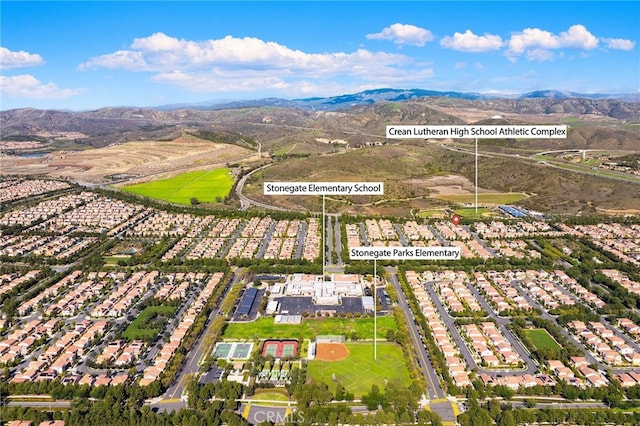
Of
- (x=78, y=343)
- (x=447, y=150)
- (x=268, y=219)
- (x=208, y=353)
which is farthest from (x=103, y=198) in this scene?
(x=447, y=150)

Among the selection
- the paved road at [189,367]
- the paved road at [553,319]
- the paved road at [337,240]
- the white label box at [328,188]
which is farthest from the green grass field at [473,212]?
the paved road at [189,367]

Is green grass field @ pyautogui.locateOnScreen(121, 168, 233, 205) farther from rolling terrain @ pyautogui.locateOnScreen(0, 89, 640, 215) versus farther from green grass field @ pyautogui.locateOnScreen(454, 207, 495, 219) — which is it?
green grass field @ pyautogui.locateOnScreen(454, 207, 495, 219)

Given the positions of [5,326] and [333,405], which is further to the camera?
[5,326]

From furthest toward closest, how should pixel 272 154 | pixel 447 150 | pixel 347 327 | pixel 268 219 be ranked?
pixel 272 154
pixel 447 150
pixel 268 219
pixel 347 327

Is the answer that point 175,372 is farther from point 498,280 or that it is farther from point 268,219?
point 268,219

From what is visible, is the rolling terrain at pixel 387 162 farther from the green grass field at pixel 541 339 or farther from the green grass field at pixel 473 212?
the green grass field at pixel 541 339
